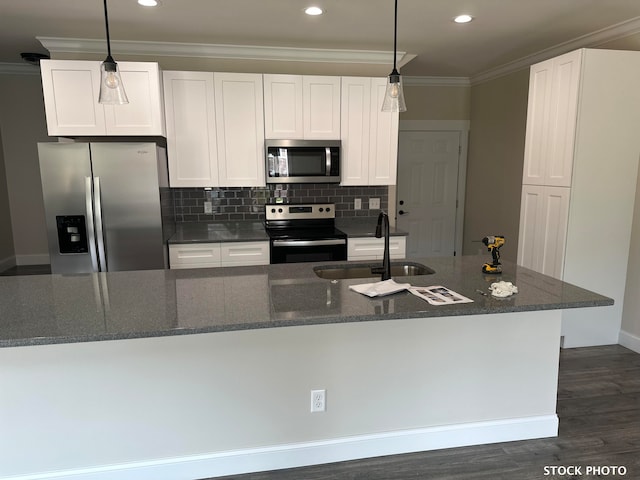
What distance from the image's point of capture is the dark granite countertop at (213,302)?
1607mm

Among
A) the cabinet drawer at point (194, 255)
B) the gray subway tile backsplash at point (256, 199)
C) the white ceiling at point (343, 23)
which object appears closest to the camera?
the white ceiling at point (343, 23)

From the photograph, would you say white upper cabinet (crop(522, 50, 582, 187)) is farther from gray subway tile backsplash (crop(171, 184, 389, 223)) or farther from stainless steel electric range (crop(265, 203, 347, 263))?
stainless steel electric range (crop(265, 203, 347, 263))

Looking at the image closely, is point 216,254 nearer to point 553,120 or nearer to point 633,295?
point 553,120

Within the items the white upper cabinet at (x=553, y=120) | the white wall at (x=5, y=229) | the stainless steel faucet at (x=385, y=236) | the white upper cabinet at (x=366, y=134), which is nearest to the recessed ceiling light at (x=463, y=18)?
the white upper cabinet at (x=553, y=120)

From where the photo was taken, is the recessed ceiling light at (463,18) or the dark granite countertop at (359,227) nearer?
the recessed ceiling light at (463,18)

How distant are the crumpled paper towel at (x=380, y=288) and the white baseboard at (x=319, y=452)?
0.77 meters

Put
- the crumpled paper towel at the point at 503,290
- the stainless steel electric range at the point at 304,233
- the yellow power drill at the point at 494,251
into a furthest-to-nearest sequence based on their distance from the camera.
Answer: the stainless steel electric range at the point at 304,233
the yellow power drill at the point at 494,251
the crumpled paper towel at the point at 503,290

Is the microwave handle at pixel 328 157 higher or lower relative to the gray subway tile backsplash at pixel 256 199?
higher

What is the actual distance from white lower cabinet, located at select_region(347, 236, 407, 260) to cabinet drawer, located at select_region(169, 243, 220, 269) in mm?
1163

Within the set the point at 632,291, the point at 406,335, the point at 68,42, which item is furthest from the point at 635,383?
the point at 68,42

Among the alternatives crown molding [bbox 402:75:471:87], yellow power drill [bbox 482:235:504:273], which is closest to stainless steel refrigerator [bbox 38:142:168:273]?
yellow power drill [bbox 482:235:504:273]

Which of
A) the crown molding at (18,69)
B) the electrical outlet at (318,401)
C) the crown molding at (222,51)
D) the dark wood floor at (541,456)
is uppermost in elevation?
the crown molding at (18,69)

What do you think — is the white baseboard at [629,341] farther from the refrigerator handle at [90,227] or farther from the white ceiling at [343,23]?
the refrigerator handle at [90,227]

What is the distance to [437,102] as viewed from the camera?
5426mm
